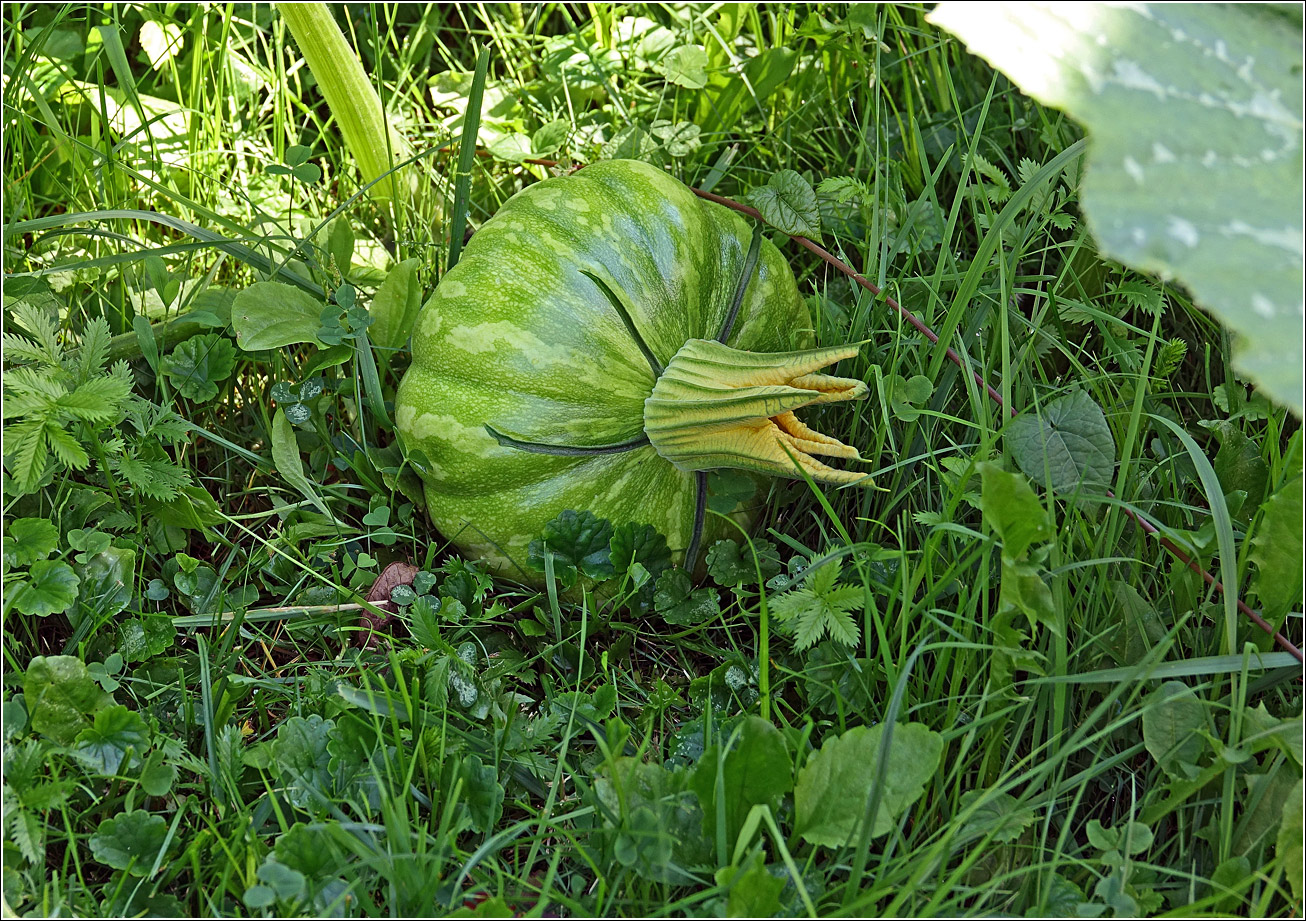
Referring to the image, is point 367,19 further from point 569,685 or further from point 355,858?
point 355,858

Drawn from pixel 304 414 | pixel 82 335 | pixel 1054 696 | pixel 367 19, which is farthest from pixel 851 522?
pixel 367 19

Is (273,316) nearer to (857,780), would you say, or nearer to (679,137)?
(679,137)

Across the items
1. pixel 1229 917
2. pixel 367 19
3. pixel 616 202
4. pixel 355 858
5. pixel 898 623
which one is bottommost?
pixel 355 858

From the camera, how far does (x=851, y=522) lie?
92.0 inches

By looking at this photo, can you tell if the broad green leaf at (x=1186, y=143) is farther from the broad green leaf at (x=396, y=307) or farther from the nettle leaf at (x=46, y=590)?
the nettle leaf at (x=46, y=590)

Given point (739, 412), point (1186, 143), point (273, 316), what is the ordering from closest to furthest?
point (1186, 143) → point (739, 412) → point (273, 316)

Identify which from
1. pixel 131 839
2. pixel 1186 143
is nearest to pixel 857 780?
pixel 1186 143

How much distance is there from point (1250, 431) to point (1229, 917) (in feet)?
3.43

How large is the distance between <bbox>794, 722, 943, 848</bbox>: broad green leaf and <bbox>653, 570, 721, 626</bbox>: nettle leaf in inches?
18.4

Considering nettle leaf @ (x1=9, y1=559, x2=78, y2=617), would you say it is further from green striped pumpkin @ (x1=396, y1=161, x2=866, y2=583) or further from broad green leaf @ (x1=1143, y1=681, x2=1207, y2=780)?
broad green leaf @ (x1=1143, y1=681, x2=1207, y2=780)

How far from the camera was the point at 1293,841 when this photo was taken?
156 centimetres

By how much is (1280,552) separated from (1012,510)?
493 mm

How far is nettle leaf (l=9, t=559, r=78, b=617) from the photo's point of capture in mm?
1832

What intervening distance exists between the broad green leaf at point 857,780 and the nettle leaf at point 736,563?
1.55ft
